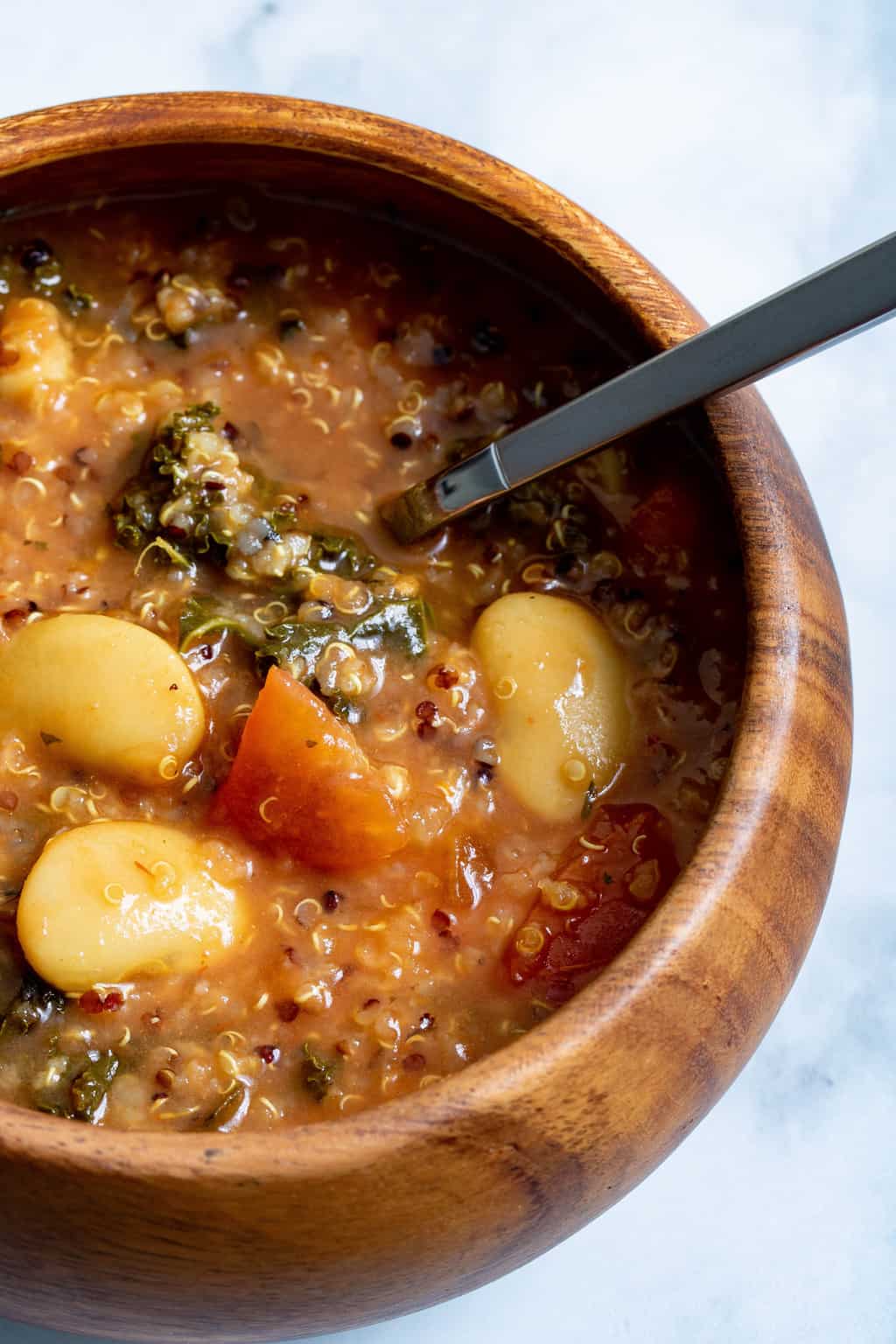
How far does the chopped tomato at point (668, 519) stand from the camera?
2.16 m

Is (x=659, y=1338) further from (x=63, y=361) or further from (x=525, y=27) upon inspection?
A: (x=525, y=27)

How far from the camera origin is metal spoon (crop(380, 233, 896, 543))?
5.83 feet

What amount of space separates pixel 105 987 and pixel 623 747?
0.73m

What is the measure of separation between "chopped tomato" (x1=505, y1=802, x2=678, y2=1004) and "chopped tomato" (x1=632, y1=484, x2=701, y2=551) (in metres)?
0.36

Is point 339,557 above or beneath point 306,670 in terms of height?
above

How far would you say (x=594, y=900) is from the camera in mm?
Result: 2037

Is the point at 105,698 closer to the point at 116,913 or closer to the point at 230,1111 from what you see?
the point at 116,913

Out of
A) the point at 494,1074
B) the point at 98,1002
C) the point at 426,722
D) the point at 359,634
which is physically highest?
the point at 359,634

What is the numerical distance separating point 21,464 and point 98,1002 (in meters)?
0.76

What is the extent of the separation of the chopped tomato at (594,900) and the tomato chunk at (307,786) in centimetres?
22

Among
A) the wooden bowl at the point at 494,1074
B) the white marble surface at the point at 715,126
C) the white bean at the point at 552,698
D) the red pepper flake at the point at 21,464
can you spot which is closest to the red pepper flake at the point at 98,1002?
the wooden bowl at the point at 494,1074

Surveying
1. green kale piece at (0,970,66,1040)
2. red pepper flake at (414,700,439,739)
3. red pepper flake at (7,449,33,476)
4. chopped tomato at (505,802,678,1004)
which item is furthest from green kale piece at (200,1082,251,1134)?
red pepper flake at (7,449,33,476)

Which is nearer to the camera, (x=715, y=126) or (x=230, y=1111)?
(x=230, y=1111)

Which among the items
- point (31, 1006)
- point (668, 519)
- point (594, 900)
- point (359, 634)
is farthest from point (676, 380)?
point (31, 1006)
